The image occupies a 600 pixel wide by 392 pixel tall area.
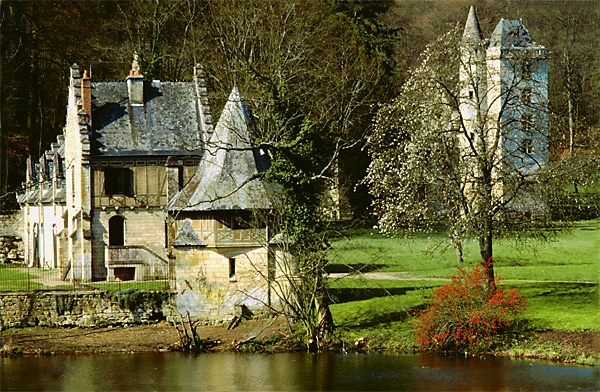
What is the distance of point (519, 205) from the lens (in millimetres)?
32750

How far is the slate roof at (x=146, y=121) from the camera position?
41844 millimetres

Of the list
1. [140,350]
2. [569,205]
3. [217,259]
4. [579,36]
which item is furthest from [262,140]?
[579,36]

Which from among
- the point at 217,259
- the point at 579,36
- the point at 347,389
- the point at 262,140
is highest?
the point at 579,36

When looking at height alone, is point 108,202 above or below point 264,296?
above

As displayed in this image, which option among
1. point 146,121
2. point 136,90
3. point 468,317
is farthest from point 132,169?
point 468,317

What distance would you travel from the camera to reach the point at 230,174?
114 ft

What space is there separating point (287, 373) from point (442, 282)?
1173cm

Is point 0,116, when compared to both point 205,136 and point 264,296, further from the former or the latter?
point 264,296

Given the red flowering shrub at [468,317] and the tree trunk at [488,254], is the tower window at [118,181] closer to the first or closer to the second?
the red flowering shrub at [468,317]

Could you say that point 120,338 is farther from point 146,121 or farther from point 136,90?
point 136,90

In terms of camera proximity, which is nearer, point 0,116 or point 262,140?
point 262,140

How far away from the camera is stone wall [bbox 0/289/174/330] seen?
3409cm

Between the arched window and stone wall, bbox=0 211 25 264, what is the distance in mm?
10424

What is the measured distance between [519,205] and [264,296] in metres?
9.14
